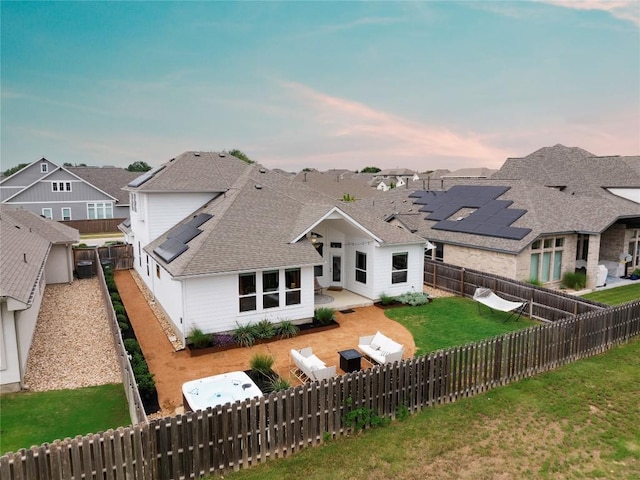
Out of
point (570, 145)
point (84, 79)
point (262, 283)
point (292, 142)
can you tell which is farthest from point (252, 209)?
point (292, 142)

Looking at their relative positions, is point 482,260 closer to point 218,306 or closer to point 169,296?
point 218,306

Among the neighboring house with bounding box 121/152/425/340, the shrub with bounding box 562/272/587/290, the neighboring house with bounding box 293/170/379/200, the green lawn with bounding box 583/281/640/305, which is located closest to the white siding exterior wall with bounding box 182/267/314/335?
the neighboring house with bounding box 121/152/425/340

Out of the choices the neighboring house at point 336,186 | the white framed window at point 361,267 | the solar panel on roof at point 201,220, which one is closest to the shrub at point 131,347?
the solar panel on roof at point 201,220

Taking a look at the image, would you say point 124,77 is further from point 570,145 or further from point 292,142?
point 570,145

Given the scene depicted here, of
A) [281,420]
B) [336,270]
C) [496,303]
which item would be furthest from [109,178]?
[281,420]

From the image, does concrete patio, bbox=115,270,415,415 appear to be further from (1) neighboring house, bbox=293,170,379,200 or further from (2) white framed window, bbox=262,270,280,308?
(1) neighboring house, bbox=293,170,379,200

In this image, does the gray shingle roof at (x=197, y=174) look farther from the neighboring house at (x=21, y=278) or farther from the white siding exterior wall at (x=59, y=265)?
the white siding exterior wall at (x=59, y=265)
